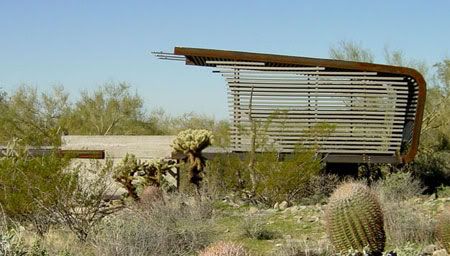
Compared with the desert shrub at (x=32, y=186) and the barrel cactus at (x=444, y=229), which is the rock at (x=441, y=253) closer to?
the barrel cactus at (x=444, y=229)

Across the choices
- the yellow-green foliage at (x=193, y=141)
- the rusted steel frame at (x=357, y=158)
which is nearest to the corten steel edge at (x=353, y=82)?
the rusted steel frame at (x=357, y=158)

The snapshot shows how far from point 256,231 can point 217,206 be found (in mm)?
3730

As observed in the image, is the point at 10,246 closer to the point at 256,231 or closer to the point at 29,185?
the point at 29,185

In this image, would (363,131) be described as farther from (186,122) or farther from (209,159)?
(186,122)

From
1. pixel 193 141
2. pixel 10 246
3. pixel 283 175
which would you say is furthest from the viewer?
pixel 193 141

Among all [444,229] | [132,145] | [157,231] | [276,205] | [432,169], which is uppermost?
[132,145]

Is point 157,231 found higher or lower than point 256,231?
higher

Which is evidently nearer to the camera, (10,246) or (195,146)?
(10,246)

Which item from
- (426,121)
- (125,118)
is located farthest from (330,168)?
(125,118)

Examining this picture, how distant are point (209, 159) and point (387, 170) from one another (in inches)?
205

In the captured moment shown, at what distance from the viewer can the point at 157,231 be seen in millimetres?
9344

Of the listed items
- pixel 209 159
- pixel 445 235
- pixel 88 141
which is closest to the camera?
pixel 445 235

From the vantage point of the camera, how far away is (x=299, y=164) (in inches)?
675

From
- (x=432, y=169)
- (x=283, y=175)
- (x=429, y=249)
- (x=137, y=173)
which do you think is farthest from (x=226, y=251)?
(x=432, y=169)
